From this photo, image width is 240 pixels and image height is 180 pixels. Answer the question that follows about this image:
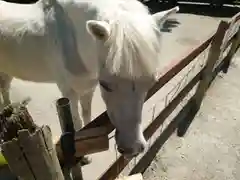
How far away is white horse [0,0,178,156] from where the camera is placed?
1.44 metres

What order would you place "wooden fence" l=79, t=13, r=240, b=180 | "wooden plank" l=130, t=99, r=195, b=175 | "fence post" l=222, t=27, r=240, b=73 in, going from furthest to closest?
"fence post" l=222, t=27, r=240, b=73
"wooden plank" l=130, t=99, r=195, b=175
"wooden fence" l=79, t=13, r=240, b=180

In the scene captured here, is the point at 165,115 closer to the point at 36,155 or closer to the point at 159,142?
the point at 159,142

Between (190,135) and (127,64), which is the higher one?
(127,64)

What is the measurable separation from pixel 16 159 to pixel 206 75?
3.08 metres

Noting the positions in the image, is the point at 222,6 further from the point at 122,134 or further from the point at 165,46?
the point at 122,134

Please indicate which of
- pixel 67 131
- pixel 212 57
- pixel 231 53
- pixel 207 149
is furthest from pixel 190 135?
pixel 67 131

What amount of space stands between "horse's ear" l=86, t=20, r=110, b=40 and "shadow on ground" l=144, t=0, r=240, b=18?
22.4 feet

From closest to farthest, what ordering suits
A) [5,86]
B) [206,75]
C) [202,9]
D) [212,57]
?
1. [5,86]
2. [212,57]
3. [206,75]
4. [202,9]

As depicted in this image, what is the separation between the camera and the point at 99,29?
141 cm

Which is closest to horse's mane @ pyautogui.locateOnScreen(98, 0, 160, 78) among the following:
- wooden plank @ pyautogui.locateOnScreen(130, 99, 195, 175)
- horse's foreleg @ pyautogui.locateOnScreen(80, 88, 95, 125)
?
horse's foreleg @ pyautogui.locateOnScreen(80, 88, 95, 125)

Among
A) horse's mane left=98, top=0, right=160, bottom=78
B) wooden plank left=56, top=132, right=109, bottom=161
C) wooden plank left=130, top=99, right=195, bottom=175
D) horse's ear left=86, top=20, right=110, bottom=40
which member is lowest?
wooden plank left=130, top=99, right=195, bottom=175

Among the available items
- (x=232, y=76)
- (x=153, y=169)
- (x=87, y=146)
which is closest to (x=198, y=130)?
(x=153, y=169)

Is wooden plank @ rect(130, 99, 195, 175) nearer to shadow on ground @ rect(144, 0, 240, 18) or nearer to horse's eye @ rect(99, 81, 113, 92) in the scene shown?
horse's eye @ rect(99, 81, 113, 92)

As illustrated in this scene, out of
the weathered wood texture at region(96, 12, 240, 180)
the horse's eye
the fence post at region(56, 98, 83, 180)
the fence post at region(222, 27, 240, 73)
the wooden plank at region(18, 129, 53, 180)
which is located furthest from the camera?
the fence post at region(222, 27, 240, 73)
